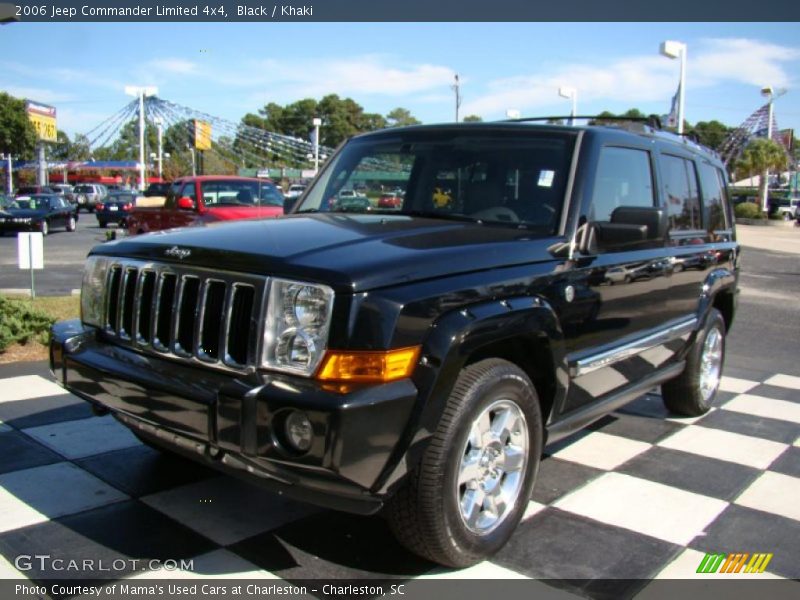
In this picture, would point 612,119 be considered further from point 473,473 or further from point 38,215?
point 38,215

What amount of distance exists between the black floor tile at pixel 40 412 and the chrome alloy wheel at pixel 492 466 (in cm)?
291

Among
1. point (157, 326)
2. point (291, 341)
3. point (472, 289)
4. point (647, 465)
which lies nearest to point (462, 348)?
point (472, 289)

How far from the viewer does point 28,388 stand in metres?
5.49

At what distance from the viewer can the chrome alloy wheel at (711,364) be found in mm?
5324

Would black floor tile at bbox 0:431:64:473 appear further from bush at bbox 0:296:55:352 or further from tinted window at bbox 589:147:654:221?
tinted window at bbox 589:147:654:221

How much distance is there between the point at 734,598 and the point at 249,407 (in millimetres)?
2101

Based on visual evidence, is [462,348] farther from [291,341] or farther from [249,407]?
[249,407]

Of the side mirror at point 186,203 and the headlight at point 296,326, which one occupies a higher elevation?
the side mirror at point 186,203

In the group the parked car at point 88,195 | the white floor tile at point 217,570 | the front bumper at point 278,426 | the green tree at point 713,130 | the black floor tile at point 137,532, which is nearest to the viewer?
the front bumper at point 278,426

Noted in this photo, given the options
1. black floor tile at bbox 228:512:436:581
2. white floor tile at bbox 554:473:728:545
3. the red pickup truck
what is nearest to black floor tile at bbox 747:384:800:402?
white floor tile at bbox 554:473:728:545

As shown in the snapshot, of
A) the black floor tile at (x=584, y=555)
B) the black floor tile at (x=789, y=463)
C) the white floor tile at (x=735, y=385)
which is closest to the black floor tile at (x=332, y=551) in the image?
the black floor tile at (x=584, y=555)

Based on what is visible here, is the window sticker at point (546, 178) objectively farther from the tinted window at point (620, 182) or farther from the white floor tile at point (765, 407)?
the white floor tile at point (765, 407)

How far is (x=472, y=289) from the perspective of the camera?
9.34 ft

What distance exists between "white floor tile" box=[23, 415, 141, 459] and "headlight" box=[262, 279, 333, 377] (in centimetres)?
222
